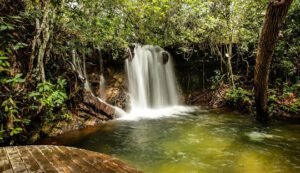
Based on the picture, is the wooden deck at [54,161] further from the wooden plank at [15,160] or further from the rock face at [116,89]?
the rock face at [116,89]

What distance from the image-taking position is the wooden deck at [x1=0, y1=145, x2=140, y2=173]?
123 inches

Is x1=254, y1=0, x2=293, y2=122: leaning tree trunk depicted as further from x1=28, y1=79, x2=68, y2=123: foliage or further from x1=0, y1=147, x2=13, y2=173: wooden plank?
x1=28, y1=79, x2=68, y2=123: foliage

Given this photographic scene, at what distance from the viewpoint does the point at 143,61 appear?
12227 mm

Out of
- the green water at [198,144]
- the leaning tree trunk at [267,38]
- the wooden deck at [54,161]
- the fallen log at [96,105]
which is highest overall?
the leaning tree trunk at [267,38]

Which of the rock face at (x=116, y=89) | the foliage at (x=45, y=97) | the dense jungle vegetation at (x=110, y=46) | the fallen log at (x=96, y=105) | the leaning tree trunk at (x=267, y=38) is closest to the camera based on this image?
the leaning tree trunk at (x=267, y=38)

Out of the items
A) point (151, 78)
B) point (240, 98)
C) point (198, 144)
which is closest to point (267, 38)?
point (198, 144)

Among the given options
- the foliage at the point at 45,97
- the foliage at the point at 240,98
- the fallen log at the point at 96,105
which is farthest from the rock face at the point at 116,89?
the foliage at the point at 240,98

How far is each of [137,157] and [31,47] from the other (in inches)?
162

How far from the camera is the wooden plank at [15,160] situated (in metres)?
3.06

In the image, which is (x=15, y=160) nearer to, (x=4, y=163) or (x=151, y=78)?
(x=4, y=163)

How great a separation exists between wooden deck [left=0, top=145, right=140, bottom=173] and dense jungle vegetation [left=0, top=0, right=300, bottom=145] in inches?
60.9

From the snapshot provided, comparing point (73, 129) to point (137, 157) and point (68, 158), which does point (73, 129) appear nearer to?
point (137, 157)

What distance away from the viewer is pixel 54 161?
343 centimetres

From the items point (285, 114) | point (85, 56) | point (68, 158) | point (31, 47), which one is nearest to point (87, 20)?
point (31, 47)
